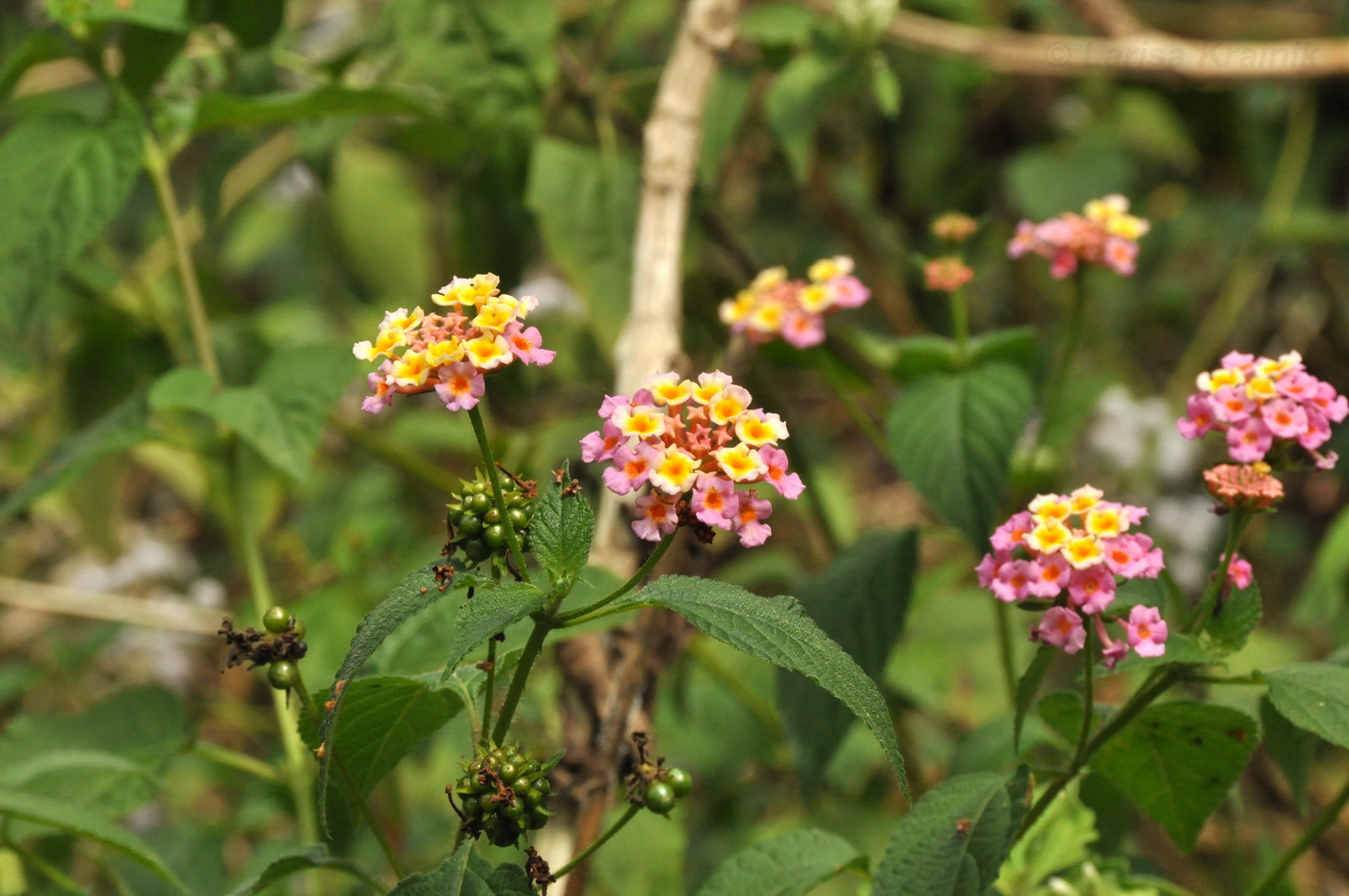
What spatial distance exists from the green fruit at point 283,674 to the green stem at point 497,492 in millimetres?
146

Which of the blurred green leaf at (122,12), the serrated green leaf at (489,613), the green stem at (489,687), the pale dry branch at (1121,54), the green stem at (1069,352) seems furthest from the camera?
the pale dry branch at (1121,54)

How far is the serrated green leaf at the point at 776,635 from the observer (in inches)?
21.3

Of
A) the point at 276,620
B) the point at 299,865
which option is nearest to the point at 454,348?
the point at 276,620

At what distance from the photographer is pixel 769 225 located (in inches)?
82.9

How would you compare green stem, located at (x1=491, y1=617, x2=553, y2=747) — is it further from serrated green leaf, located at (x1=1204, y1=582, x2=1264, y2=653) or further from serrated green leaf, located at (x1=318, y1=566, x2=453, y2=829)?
serrated green leaf, located at (x1=1204, y1=582, x2=1264, y2=653)

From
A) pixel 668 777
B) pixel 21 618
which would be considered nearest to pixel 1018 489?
pixel 668 777

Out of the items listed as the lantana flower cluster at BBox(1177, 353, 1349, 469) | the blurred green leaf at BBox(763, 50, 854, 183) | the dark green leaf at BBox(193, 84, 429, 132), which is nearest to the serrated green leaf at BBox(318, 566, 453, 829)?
the lantana flower cluster at BBox(1177, 353, 1349, 469)

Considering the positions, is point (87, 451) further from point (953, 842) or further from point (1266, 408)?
point (1266, 408)

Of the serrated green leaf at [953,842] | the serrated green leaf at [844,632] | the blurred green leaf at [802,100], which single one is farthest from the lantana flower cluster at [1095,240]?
the serrated green leaf at [953,842]

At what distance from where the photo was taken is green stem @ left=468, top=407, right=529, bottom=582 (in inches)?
22.9

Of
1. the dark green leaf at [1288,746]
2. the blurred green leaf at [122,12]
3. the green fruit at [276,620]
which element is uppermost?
the blurred green leaf at [122,12]

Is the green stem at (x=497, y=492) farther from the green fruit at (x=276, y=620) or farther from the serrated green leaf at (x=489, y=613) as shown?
the green fruit at (x=276, y=620)

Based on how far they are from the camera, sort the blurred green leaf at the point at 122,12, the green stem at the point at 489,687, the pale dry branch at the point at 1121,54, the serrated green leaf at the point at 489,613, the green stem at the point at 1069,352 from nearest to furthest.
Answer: the serrated green leaf at the point at 489,613
the green stem at the point at 489,687
the blurred green leaf at the point at 122,12
the green stem at the point at 1069,352
the pale dry branch at the point at 1121,54

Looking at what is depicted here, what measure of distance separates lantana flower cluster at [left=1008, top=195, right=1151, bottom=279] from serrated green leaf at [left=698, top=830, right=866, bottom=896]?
1.73 ft
